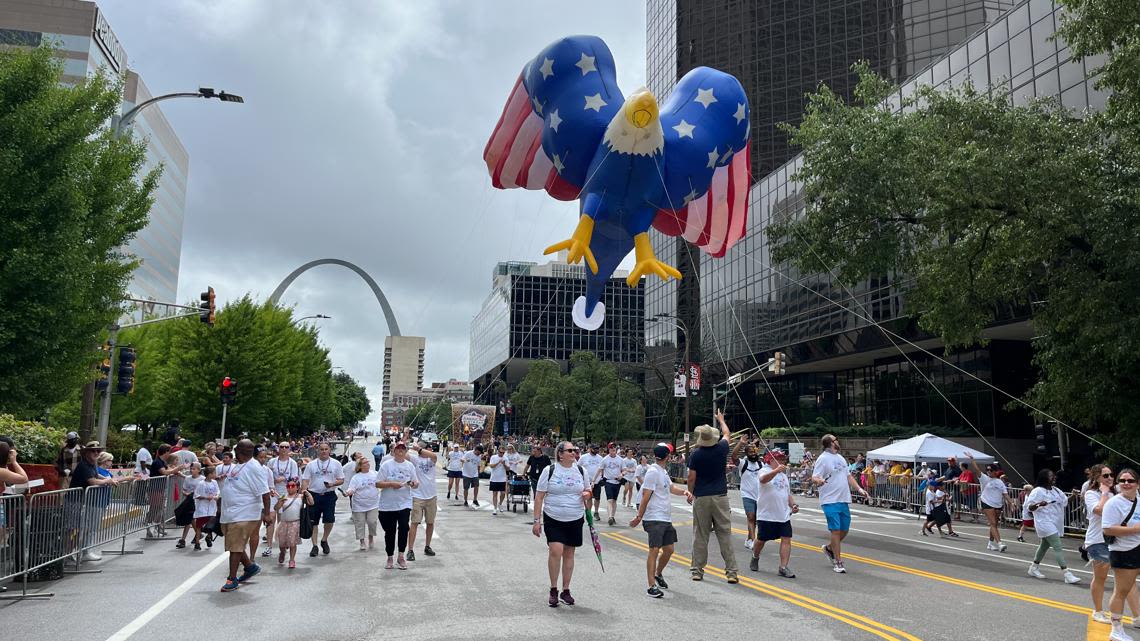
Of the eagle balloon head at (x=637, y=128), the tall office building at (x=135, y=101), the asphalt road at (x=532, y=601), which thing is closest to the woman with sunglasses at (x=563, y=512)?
the asphalt road at (x=532, y=601)

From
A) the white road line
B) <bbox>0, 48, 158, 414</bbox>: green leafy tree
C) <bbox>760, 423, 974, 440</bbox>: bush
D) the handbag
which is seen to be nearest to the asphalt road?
the white road line

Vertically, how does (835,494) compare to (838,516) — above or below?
above

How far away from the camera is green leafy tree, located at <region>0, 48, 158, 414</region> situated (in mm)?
13594

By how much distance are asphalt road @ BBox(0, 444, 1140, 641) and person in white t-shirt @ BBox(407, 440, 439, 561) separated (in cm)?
51

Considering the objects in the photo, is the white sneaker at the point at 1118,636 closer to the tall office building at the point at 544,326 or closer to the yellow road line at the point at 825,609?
the yellow road line at the point at 825,609

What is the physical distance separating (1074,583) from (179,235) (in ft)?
347

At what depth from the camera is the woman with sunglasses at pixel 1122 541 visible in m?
7.38

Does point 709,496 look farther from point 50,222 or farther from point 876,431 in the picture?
point 876,431

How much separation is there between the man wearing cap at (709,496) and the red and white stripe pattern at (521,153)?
424cm

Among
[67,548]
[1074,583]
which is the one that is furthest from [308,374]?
[1074,583]

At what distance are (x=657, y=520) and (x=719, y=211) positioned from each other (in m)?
4.97

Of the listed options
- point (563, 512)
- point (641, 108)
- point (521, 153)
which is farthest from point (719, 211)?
point (563, 512)

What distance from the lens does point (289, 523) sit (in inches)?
431

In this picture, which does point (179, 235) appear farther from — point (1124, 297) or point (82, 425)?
point (1124, 297)
